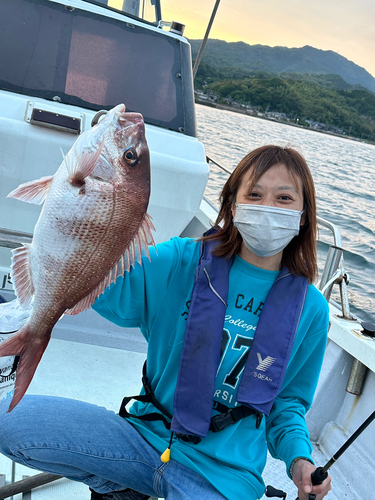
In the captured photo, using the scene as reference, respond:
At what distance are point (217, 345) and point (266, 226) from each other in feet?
1.68

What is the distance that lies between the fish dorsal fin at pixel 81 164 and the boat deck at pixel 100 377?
214cm

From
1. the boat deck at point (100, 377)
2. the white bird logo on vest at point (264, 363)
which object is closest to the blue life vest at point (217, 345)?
the white bird logo on vest at point (264, 363)

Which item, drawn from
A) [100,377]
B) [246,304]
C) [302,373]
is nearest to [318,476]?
[302,373]

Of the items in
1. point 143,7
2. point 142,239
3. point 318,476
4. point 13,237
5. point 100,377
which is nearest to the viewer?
point 142,239

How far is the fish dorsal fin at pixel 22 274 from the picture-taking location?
4.50 ft

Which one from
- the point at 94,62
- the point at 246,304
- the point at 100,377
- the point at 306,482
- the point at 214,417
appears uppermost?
the point at 94,62

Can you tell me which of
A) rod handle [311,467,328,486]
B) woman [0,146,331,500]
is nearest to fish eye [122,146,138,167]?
woman [0,146,331,500]

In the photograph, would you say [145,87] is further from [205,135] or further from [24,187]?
[205,135]

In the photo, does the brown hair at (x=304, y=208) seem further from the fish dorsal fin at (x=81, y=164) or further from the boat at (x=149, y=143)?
the boat at (x=149, y=143)

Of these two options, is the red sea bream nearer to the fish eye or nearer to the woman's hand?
the fish eye

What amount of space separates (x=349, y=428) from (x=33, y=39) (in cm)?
364

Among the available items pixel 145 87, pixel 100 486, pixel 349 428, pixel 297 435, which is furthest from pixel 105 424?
pixel 145 87

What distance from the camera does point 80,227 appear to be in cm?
132

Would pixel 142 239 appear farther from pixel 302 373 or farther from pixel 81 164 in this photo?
pixel 302 373
